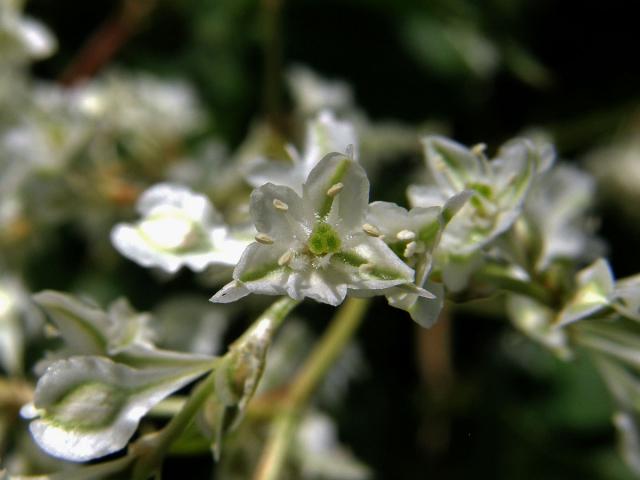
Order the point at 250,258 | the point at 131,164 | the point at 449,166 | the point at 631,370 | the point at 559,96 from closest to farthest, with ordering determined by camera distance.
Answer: the point at 250,258, the point at 449,166, the point at 631,370, the point at 131,164, the point at 559,96

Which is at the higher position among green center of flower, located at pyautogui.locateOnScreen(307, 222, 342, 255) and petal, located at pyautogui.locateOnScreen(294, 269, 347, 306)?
green center of flower, located at pyautogui.locateOnScreen(307, 222, 342, 255)

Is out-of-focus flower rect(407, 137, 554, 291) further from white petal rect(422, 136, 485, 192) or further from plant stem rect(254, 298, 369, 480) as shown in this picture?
plant stem rect(254, 298, 369, 480)

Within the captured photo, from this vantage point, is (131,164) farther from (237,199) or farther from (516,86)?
(516,86)

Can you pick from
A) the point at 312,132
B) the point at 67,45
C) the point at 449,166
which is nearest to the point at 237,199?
the point at 312,132

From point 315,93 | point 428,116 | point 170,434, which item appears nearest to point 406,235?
point 170,434

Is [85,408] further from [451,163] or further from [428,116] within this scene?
[428,116]

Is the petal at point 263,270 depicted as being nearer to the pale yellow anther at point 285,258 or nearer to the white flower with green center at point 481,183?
Result: the pale yellow anther at point 285,258

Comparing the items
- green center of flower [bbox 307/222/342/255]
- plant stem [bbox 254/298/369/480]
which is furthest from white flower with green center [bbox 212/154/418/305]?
plant stem [bbox 254/298/369/480]
